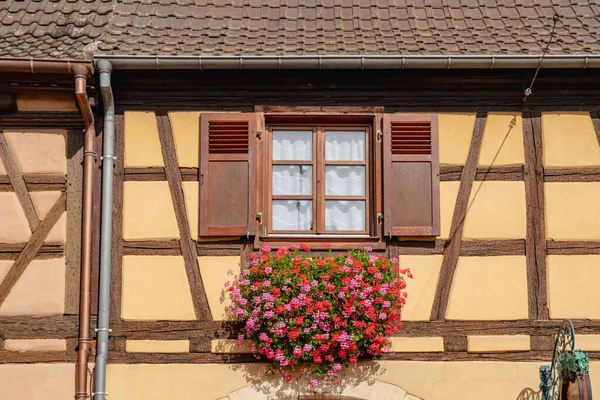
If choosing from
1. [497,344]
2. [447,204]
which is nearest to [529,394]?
[497,344]

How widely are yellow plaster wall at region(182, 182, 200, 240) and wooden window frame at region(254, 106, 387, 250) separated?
1.66ft

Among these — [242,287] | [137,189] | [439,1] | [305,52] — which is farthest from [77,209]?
[439,1]

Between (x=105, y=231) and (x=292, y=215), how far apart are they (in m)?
1.53

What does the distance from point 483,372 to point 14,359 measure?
3.71 metres

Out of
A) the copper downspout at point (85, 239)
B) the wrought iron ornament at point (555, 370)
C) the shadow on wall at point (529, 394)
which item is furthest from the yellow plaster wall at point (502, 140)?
the copper downspout at point (85, 239)

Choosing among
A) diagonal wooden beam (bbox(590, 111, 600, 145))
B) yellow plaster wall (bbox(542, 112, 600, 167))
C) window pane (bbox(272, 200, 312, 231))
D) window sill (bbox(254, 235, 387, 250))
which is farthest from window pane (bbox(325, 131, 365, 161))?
diagonal wooden beam (bbox(590, 111, 600, 145))

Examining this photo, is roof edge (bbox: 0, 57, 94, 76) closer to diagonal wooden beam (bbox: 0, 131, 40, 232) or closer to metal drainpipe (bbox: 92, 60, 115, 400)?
metal drainpipe (bbox: 92, 60, 115, 400)

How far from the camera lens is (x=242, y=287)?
24.4 feet

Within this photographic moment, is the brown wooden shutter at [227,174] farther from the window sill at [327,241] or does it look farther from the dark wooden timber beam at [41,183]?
the dark wooden timber beam at [41,183]

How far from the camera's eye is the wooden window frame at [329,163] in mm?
7699

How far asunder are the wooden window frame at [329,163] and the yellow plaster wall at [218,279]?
0.27 m

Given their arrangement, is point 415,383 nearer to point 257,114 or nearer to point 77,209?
point 257,114

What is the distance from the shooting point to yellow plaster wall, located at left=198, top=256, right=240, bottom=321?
7.57 m

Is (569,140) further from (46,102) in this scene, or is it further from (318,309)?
(46,102)
